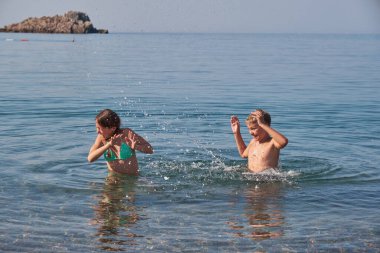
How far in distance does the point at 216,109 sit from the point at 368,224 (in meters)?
11.2

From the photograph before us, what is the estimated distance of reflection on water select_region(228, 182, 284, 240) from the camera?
7.62 metres

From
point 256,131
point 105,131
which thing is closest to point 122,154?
point 105,131

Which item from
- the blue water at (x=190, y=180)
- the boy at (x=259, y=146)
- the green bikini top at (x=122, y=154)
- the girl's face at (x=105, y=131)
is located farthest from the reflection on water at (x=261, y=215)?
the girl's face at (x=105, y=131)

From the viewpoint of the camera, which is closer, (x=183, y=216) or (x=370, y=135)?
(x=183, y=216)

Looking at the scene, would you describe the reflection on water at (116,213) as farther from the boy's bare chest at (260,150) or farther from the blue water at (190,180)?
the boy's bare chest at (260,150)

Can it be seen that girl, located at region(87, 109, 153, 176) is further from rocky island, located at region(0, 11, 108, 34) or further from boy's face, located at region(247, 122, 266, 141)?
rocky island, located at region(0, 11, 108, 34)

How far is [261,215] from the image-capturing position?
8.38m

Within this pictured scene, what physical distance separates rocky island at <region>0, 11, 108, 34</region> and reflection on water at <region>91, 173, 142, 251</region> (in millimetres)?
158329


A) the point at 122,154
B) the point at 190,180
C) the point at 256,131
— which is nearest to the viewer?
the point at 122,154

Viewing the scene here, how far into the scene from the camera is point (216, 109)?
19.0 meters

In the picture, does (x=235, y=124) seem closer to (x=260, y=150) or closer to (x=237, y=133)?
(x=237, y=133)

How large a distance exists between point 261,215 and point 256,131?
2.28 meters

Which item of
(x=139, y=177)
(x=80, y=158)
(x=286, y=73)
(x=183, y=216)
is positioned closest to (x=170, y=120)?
(x=80, y=158)

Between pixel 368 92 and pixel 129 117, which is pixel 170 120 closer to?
pixel 129 117
